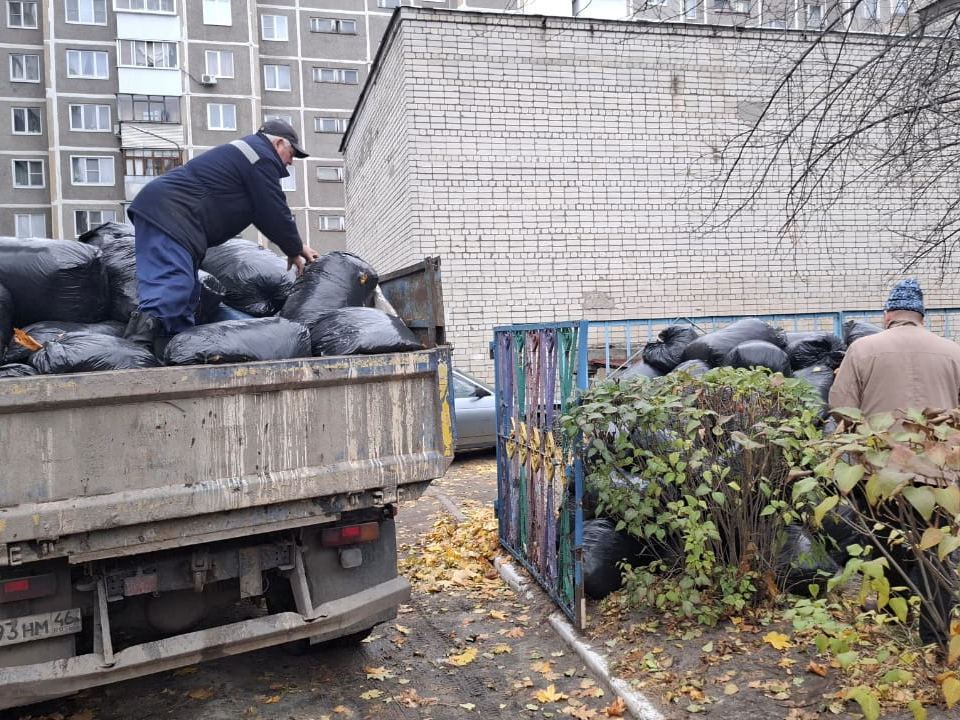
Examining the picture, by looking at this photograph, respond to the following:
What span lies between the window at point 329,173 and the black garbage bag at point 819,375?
115ft

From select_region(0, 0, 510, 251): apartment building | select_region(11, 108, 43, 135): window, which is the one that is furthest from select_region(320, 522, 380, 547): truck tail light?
select_region(11, 108, 43, 135): window

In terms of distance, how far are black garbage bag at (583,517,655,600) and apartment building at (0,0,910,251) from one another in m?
34.6

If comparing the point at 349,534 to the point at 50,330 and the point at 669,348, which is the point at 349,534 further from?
the point at 669,348

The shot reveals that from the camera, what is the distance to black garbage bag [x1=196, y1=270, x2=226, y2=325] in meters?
4.29

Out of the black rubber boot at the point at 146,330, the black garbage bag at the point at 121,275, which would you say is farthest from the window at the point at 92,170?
the black rubber boot at the point at 146,330

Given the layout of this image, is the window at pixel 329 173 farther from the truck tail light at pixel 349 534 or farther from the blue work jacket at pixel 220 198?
the truck tail light at pixel 349 534

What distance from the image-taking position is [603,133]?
1236 cm

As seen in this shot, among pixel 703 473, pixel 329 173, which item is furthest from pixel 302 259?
pixel 329 173

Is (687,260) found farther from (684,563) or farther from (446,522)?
(684,563)

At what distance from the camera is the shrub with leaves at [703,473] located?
11.9ft

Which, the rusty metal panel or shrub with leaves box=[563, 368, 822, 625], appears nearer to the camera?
shrub with leaves box=[563, 368, 822, 625]

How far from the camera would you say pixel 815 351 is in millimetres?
6078

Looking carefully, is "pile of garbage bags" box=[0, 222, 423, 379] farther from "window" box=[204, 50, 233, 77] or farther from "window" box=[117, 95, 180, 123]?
"window" box=[204, 50, 233, 77]

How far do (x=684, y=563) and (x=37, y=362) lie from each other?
3.15 m
